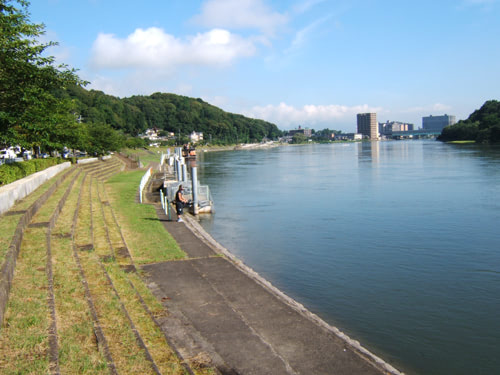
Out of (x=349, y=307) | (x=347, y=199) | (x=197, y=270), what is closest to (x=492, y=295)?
(x=349, y=307)

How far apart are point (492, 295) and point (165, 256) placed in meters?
9.43

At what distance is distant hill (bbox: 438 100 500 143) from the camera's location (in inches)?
4483

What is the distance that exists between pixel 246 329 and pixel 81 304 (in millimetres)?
2979

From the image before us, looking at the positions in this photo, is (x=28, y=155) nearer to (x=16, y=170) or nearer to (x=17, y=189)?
(x=16, y=170)

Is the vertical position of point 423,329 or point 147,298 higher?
point 147,298

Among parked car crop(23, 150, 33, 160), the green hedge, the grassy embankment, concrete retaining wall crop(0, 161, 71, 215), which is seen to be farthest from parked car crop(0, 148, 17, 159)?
the grassy embankment

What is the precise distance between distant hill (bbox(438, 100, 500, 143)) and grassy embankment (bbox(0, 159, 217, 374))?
119102mm

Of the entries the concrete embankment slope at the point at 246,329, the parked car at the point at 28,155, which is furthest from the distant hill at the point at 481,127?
the concrete embankment slope at the point at 246,329

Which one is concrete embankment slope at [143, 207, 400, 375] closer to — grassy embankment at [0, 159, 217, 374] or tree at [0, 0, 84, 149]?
grassy embankment at [0, 159, 217, 374]

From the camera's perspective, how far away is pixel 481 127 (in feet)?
404

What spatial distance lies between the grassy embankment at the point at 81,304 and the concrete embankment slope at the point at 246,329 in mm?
497

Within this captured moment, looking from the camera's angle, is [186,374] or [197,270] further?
[197,270]

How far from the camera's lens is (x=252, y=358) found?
6691mm

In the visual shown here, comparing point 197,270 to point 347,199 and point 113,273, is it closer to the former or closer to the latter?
point 113,273
